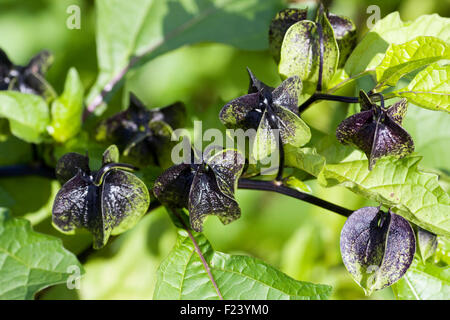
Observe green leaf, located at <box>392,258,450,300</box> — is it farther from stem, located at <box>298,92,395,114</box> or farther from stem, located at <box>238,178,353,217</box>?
stem, located at <box>298,92,395,114</box>

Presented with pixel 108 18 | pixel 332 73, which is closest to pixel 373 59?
pixel 332 73

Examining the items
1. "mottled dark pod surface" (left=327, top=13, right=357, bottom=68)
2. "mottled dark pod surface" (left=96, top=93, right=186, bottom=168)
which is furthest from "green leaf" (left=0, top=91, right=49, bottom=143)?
"mottled dark pod surface" (left=327, top=13, right=357, bottom=68)

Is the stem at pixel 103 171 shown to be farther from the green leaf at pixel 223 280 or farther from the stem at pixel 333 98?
the stem at pixel 333 98

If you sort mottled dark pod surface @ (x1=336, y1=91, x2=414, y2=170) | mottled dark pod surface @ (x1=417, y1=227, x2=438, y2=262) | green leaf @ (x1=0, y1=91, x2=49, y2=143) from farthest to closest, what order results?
1. green leaf @ (x1=0, y1=91, x2=49, y2=143)
2. mottled dark pod surface @ (x1=417, y1=227, x2=438, y2=262)
3. mottled dark pod surface @ (x1=336, y1=91, x2=414, y2=170)

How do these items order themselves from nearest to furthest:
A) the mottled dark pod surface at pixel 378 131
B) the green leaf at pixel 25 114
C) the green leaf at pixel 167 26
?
the mottled dark pod surface at pixel 378 131, the green leaf at pixel 25 114, the green leaf at pixel 167 26

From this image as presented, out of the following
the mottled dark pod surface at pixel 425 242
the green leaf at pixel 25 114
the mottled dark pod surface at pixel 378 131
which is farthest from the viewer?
the green leaf at pixel 25 114

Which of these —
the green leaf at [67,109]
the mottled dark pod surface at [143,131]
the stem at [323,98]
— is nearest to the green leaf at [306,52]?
the stem at [323,98]

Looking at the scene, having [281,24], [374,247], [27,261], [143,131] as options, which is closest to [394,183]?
[374,247]
